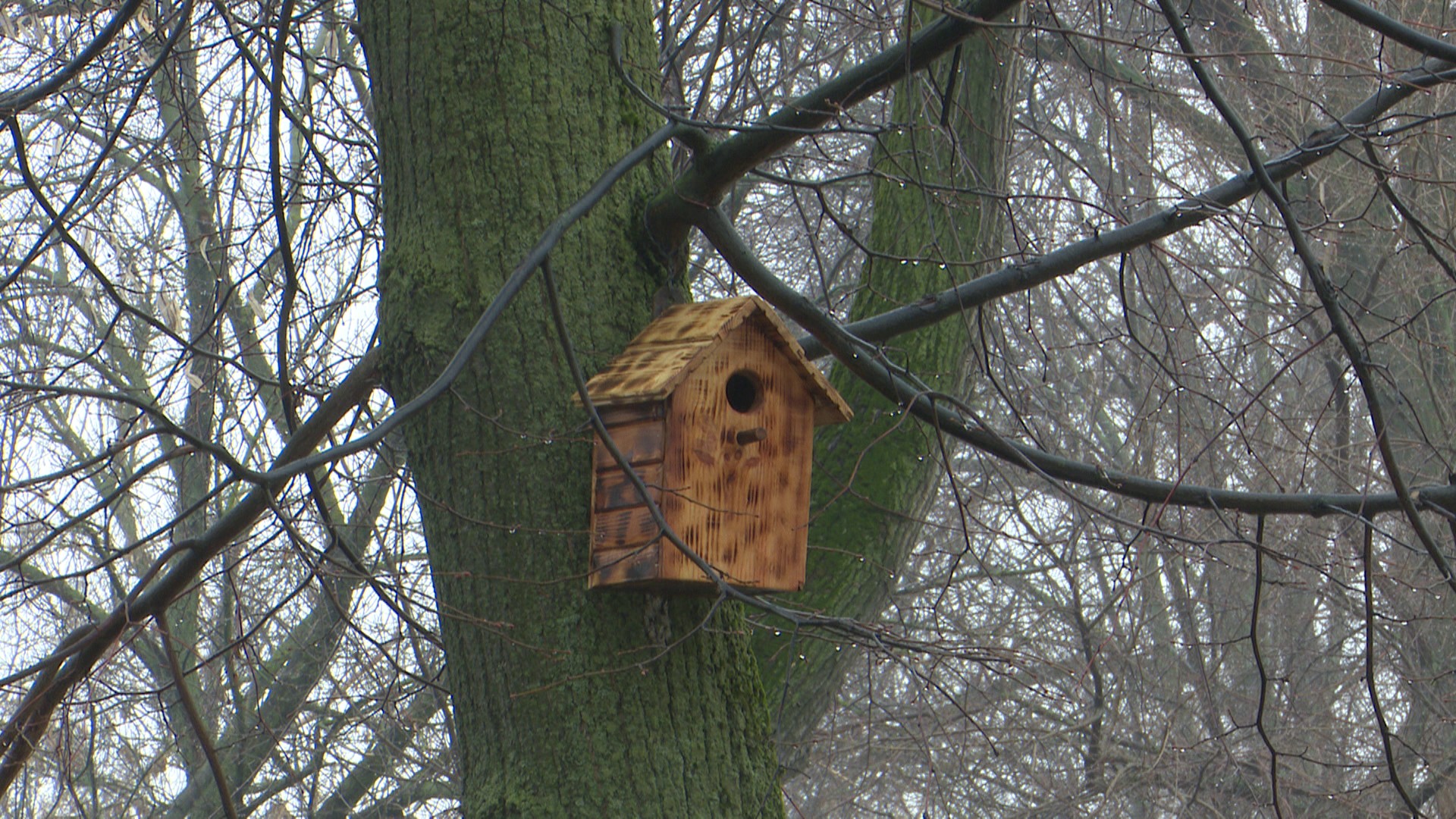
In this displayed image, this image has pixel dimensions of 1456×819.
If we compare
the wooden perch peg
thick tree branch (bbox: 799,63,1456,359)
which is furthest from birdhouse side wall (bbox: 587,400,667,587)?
thick tree branch (bbox: 799,63,1456,359)

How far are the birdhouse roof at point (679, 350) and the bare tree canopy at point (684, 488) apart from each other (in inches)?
2.5

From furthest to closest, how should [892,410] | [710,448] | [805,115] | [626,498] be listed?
[892,410]
[710,448]
[626,498]
[805,115]

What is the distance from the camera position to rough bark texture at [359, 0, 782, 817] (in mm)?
2207

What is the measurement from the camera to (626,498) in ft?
7.28

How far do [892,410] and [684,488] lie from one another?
1.42m

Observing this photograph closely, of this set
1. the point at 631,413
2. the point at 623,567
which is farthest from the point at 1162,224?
the point at 623,567

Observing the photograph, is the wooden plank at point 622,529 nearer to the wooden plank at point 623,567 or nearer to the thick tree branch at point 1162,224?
the wooden plank at point 623,567

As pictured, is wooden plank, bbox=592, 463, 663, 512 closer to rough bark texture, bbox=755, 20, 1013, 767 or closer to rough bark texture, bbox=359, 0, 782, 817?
rough bark texture, bbox=359, 0, 782, 817

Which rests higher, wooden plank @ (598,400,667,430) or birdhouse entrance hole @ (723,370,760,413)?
birdhouse entrance hole @ (723,370,760,413)

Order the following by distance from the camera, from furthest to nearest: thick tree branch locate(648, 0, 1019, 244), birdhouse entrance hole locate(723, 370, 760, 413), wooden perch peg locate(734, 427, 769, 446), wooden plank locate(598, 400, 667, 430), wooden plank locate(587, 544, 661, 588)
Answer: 1. birdhouse entrance hole locate(723, 370, 760, 413)
2. wooden perch peg locate(734, 427, 769, 446)
3. wooden plank locate(598, 400, 667, 430)
4. wooden plank locate(587, 544, 661, 588)
5. thick tree branch locate(648, 0, 1019, 244)

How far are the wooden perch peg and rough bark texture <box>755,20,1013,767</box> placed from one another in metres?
1.18

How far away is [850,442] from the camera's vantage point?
3.69m

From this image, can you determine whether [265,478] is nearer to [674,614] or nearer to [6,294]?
[674,614]

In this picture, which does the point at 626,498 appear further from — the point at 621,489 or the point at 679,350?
the point at 679,350
